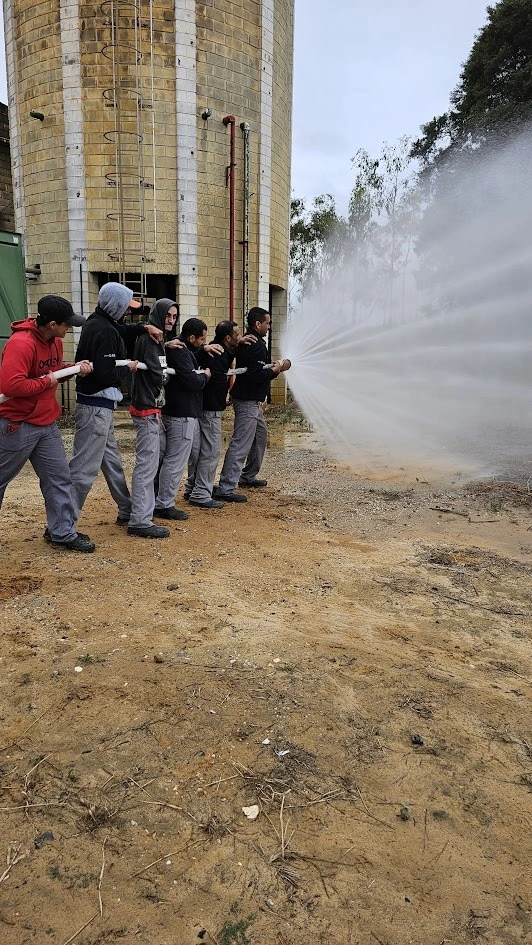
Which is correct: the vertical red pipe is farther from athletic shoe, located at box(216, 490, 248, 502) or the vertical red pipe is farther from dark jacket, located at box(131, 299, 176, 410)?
dark jacket, located at box(131, 299, 176, 410)

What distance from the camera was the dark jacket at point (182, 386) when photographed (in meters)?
6.57

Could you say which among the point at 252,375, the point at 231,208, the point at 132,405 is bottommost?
the point at 132,405

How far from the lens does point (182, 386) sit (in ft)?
21.8

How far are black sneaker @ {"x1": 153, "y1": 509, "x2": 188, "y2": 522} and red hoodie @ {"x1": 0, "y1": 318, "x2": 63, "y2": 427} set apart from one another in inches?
75.0

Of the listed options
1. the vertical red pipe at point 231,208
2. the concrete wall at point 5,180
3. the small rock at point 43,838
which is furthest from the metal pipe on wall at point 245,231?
the small rock at point 43,838

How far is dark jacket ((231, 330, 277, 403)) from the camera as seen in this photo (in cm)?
782

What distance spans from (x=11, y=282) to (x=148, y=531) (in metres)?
9.94

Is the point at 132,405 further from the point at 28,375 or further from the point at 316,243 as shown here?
the point at 316,243

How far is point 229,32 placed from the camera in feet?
47.4

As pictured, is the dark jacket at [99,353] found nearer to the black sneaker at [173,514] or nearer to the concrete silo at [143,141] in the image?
the black sneaker at [173,514]

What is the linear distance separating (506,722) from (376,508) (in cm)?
439

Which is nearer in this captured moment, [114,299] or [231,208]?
[114,299]

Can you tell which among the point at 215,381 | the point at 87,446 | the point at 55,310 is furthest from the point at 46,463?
the point at 215,381

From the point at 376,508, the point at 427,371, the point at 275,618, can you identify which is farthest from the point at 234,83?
the point at 275,618
